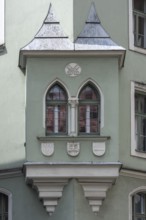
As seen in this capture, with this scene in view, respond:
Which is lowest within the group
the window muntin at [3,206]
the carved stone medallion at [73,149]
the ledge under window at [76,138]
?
the window muntin at [3,206]

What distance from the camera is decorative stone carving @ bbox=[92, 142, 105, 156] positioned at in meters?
33.5

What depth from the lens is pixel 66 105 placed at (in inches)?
1336

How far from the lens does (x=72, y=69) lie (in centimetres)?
3391

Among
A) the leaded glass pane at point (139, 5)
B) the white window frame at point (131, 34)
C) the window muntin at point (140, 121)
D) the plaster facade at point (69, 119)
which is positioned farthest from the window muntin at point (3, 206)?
the leaded glass pane at point (139, 5)

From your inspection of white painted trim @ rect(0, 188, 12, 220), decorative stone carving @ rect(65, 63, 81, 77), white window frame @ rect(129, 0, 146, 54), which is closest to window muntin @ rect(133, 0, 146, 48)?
white window frame @ rect(129, 0, 146, 54)

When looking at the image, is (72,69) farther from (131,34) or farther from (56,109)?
(131,34)

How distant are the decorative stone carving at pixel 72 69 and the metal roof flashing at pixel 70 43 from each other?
30 centimetres

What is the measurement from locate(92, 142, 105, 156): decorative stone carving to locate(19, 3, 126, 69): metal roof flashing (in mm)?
2398

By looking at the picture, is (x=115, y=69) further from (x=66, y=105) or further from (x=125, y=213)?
(x=125, y=213)

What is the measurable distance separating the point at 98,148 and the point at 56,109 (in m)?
1.57

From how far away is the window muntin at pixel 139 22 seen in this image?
3597 centimetres

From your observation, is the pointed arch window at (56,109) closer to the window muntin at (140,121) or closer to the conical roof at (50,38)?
the conical roof at (50,38)

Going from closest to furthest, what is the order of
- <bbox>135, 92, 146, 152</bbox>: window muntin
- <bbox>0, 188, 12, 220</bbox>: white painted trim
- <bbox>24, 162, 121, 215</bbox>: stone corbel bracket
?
<bbox>24, 162, 121, 215</bbox>: stone corbel bracket
<bbox>0, 188, 12, 220</bbox>: white painted trim
<bbox>135, 92, 146, 152</bbox>: window muntin

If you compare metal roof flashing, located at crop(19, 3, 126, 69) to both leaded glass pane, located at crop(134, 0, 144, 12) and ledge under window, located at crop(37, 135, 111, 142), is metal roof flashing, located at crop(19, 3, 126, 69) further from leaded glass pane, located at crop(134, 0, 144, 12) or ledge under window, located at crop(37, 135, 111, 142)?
ledge under window, located at crop(37, 135, 111, 142)
